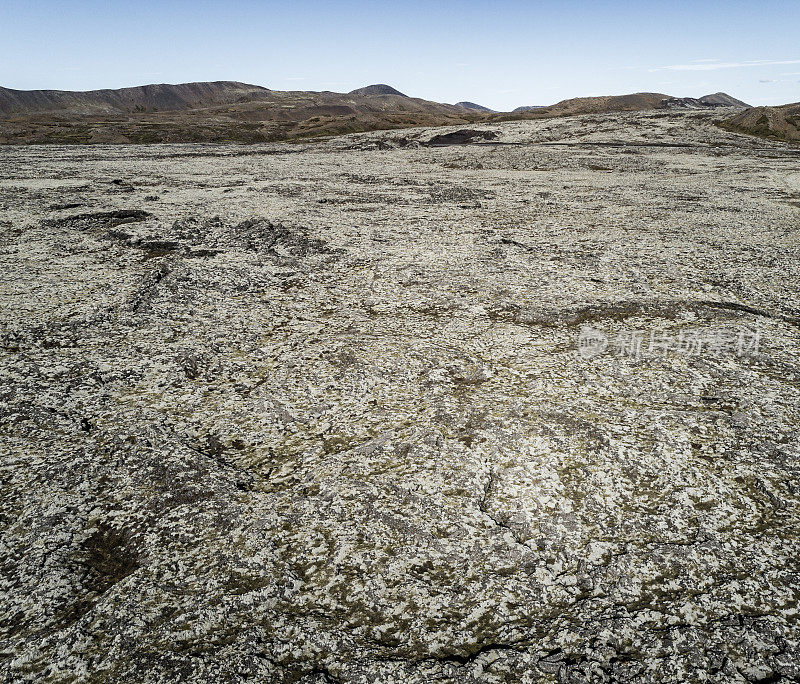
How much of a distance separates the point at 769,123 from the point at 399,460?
31589 millimetres

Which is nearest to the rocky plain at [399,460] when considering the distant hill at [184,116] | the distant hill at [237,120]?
the distant hill at [237,120]

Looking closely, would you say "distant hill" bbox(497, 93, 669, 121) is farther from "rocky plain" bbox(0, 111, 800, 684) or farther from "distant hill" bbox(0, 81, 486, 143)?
"rocky plain" bbox(0, 111, 800, 684)

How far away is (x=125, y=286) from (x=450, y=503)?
204 inches

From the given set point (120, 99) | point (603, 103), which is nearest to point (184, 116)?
point (603, 103)

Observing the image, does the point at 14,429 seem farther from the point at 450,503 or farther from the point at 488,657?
the point at 488,657

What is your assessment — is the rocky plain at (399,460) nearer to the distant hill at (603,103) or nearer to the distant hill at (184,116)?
the distant hill at (184,116)

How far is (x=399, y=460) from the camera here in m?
3.26

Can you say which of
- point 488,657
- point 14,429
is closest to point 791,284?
point 488,657

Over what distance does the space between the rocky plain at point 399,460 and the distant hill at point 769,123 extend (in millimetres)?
22070

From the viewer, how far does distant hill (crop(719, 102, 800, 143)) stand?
23266 mm

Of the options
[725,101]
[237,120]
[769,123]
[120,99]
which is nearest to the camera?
[769,123]

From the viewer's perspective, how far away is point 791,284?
5.96m

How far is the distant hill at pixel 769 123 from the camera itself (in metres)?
23.3

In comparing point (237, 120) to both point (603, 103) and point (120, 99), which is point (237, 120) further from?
point (120, 99)
